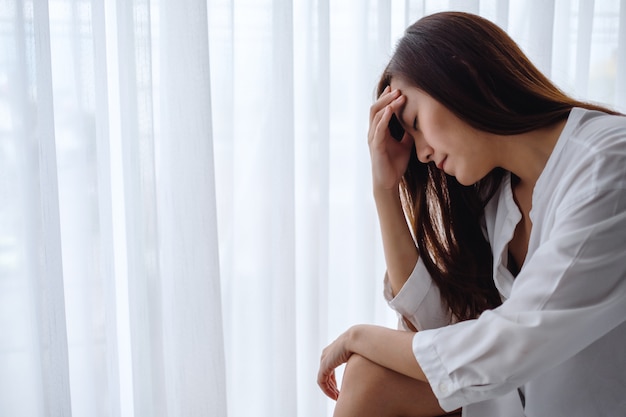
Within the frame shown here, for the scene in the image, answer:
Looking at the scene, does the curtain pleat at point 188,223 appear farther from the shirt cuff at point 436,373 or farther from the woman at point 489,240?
the shirt cuff at point 436,373

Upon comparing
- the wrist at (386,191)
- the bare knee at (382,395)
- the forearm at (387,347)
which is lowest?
the bare knee at (382,395)

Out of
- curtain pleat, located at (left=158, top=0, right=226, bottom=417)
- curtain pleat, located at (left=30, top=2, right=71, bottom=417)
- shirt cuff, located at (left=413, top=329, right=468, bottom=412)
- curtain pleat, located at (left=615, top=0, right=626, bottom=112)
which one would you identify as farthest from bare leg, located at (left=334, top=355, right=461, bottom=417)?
curtain pleat, located at (left=615, top=0, right=626, bottom=112)

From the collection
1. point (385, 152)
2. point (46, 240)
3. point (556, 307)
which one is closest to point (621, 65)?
point (385, 152)

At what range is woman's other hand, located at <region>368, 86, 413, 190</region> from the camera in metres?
1.21

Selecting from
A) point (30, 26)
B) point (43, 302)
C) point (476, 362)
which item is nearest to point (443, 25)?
point (476, 362)

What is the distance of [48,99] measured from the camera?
1.31 m

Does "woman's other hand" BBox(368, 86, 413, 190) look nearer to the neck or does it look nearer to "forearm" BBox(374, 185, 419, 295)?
"forearm" BBox(374, 185, 419, 295)

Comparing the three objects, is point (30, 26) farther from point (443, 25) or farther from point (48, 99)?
point (443, 25)

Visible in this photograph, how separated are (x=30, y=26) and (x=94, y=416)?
32.4 inches

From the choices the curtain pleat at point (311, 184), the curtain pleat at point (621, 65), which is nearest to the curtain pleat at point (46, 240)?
the curtain pleat at point (311, 184)

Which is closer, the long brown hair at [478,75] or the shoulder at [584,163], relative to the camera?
the shoulder at [584,163]

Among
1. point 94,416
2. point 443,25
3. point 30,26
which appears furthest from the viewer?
point 94,416

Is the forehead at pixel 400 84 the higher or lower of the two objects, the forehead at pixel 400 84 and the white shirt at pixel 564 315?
the higher

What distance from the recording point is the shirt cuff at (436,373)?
0.96 m
